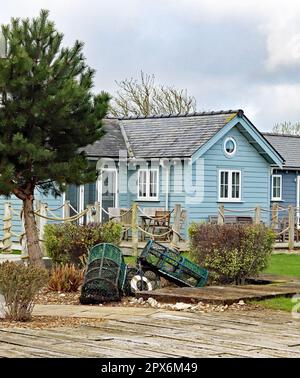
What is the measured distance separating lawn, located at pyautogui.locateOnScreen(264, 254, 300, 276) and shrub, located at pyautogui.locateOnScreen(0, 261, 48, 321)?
8.49m

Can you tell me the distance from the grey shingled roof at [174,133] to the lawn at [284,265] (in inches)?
205

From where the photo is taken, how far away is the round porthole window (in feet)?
97.3

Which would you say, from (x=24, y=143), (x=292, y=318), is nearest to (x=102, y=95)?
(x=24, y=143)

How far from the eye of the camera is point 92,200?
29.7 m

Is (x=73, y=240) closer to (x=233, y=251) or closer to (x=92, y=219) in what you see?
(x=233, y=251)

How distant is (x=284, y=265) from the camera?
2170 cm

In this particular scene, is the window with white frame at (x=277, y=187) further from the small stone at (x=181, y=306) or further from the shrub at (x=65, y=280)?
the small stone at (x=181, y=306)

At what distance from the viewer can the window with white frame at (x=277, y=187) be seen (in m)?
34.8

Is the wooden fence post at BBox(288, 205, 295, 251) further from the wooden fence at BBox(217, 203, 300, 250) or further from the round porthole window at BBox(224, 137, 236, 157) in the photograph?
the round porthole window at BBox(224, 137, 236, 157)

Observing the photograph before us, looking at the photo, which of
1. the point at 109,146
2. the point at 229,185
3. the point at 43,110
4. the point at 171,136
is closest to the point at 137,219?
the point at 171,136
